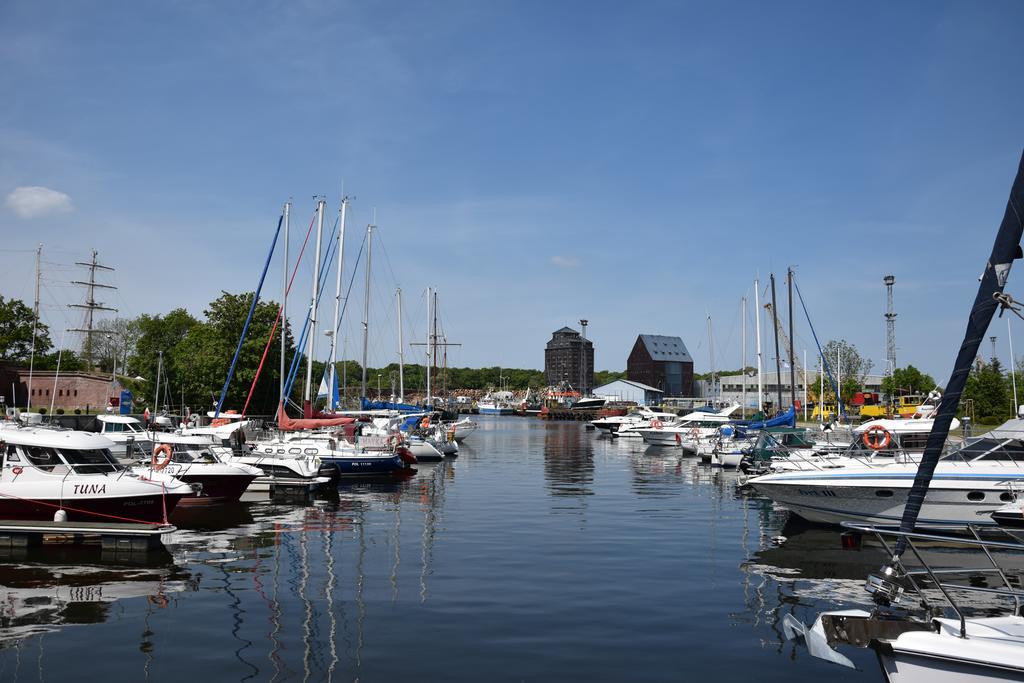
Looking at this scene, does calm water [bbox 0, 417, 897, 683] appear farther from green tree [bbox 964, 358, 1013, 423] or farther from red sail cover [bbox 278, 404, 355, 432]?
green tree [bbox 964, 358, 1013, 423]

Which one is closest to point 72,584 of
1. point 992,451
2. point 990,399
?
point 992,451

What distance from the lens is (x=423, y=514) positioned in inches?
1108

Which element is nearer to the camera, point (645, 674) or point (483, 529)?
point (645, 674)

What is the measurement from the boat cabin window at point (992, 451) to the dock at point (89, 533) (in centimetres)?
2218

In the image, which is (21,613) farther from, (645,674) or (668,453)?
(668,453)

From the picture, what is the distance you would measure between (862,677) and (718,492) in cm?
2467

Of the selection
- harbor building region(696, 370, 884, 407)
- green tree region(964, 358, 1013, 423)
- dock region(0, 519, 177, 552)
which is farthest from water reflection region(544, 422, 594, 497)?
harbor building region(696, 370, 884, 407)

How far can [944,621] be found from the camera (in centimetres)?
928

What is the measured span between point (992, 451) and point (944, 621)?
1659 cm

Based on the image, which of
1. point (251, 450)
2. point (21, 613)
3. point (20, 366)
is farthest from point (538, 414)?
point (21, 613)

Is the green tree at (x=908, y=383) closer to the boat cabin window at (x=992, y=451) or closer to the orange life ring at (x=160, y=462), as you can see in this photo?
the boat cabin window at (x=992, y=451)

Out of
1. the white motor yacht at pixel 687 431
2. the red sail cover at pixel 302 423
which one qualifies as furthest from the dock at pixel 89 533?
the white motor yacht at pixel 687 431

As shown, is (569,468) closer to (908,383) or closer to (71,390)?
(71,390)

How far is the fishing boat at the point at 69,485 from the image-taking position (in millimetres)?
21453
